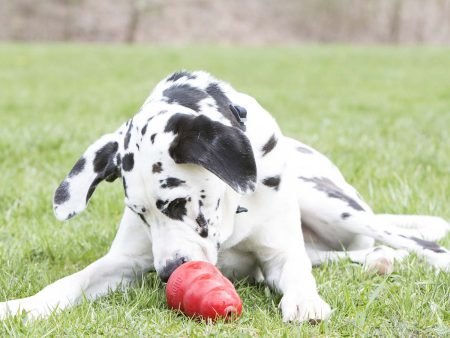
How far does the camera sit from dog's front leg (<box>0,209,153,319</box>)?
346cm

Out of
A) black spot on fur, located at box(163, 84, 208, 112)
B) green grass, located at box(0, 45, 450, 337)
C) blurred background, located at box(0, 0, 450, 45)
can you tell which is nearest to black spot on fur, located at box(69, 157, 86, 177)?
black spot on fur, located at box(163, 84, 208, 112)

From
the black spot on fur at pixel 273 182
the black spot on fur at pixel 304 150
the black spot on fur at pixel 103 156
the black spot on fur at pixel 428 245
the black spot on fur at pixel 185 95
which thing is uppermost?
the black spot on fur at pixel 185 95

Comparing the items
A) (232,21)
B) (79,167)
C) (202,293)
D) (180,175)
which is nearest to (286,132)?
(79,167)

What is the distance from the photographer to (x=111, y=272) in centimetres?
377

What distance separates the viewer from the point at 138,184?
128 inches

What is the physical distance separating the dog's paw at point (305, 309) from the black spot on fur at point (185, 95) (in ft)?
3.18

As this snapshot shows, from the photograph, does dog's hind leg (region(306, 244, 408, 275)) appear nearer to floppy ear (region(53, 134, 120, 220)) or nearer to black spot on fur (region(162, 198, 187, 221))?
black spot on fur (region(162, 198, 187, 221))

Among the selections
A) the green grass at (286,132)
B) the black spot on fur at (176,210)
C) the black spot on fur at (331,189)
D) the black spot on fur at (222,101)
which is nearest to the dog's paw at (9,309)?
the green grass at (286,132)

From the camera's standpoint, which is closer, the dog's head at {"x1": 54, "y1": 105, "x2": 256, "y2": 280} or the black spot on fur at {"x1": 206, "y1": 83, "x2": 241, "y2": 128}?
the dog's head at {"x1": 54, "y1": 105, "x2": 256, "y2": 280}

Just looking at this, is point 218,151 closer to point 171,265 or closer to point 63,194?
point 171,265

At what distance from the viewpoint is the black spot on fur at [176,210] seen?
3242 millimetres

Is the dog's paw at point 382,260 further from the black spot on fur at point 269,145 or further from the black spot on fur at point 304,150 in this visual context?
the black spot on fur at point 304,150

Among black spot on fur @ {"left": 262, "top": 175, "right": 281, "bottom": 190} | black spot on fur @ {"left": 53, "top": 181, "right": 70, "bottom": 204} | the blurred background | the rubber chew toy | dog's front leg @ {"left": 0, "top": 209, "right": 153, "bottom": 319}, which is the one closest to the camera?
the rubber chew toy

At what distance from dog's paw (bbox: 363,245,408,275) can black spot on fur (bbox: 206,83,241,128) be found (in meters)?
1.03
